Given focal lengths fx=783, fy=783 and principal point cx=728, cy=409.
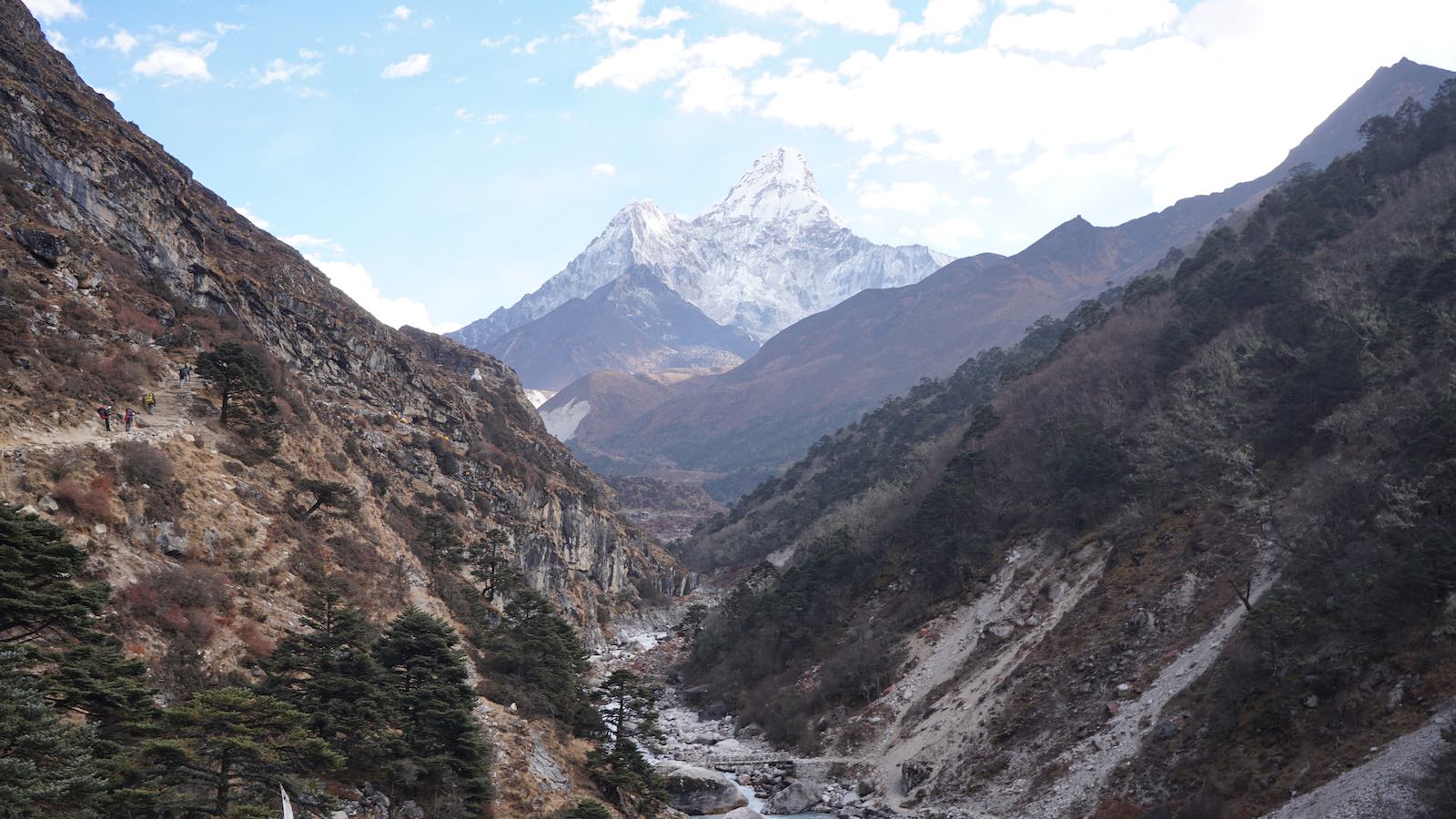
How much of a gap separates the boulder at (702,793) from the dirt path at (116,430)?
27330 millimetres

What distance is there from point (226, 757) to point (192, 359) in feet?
93.6

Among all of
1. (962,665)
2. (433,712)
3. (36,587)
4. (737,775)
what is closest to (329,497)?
(433,712)

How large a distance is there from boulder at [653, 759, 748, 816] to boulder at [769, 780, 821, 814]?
167cm

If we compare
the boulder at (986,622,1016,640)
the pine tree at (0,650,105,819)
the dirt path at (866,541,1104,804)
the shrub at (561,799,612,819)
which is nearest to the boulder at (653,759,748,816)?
the dirt path at (866,541,1104,804)


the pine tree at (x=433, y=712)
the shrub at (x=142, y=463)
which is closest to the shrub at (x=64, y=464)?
the shrub at (x=142, y=463)

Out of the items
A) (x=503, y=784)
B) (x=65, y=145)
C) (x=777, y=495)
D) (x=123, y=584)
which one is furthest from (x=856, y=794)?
(x=777, y=495)

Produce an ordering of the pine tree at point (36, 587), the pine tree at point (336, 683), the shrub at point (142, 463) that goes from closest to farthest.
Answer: the pine tree at point (36, 587) → the pine tree at point (336, 683) → the shrub at point (142, 463)

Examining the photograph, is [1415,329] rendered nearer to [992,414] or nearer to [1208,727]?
[1208,727]

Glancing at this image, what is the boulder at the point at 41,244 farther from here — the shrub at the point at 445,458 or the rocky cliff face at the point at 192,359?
the shrub at the point at 445,458

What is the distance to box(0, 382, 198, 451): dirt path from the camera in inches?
966

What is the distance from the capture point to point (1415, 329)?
3975 cm

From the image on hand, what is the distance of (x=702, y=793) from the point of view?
131 ft

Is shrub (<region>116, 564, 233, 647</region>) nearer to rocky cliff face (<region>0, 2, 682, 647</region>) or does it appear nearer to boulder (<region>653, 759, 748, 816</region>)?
rocky cliff face (<region>0, 2, 682, 647</region>)

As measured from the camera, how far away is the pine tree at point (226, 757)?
14.9 metres
